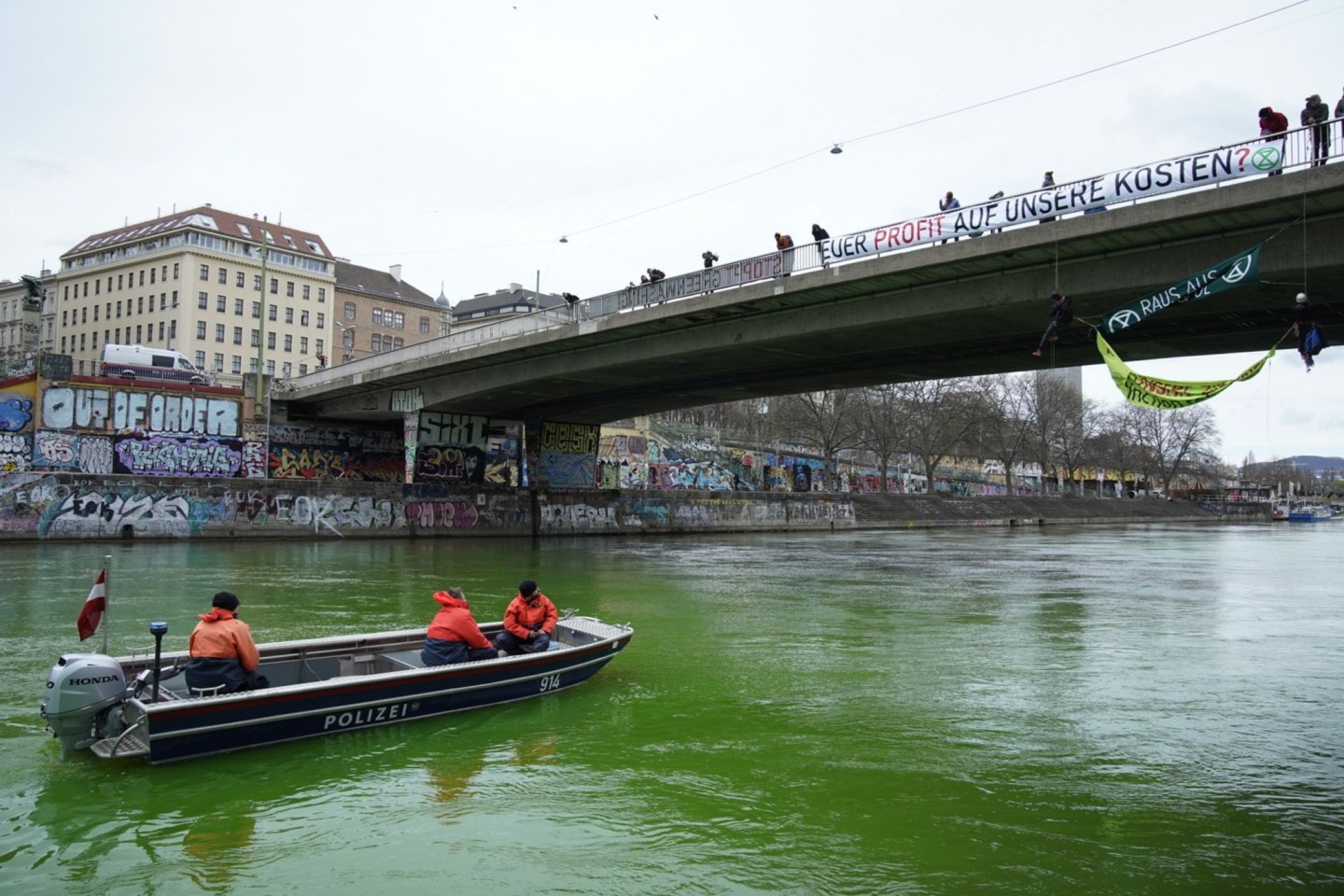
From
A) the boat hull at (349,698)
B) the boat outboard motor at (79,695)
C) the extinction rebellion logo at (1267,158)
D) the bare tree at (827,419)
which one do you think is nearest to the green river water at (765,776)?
the boat hull at (349,698)

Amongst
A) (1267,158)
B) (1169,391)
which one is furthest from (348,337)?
(1169,391)

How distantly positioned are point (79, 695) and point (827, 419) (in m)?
74.2

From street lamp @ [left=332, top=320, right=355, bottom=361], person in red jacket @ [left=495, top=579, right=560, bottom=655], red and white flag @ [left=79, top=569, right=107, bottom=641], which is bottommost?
person in red jacket @ [left=495, top=579, right=560, bottom=655]

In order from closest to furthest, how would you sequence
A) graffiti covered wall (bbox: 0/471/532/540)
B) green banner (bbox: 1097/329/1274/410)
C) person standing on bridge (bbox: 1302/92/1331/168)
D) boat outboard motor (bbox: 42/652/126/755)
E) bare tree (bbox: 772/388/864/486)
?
boat outboard motor (bbox: 42/652/126/755) < green banner (bbox: 1097/329/1274/410) < person standing on bridge (bbox: 1302/92/1331/168) < graffiti covered wall (bbox: 0/471/532/540) < bare tree (bbox: 772/388/864/486)

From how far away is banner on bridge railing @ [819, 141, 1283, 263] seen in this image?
17.5 m

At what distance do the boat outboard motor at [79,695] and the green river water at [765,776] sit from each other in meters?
0.48

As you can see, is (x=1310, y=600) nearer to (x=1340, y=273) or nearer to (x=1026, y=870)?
(x=1340, y=273)

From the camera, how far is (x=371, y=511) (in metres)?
43.5

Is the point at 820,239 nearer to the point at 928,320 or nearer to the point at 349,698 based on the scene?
the point at 928,320

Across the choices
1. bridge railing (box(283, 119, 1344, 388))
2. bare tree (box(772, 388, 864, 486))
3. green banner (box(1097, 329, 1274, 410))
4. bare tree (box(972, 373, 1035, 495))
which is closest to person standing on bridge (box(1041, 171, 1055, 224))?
bridge railing (box(283, 119, 1344, 388))

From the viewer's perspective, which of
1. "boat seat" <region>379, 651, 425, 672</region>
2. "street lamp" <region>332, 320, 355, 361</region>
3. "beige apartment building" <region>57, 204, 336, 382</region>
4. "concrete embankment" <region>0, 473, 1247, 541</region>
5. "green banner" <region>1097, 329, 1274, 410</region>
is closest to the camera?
"green banner" <region>1097, 329, 1274, 410</region>

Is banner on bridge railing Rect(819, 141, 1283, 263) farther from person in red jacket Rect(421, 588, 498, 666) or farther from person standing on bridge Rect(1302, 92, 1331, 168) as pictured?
person in red jacket Rect(421, 588, 498, 666)

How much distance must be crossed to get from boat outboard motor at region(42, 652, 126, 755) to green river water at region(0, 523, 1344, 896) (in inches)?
19.1

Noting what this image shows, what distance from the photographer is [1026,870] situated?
7062 millimetres
